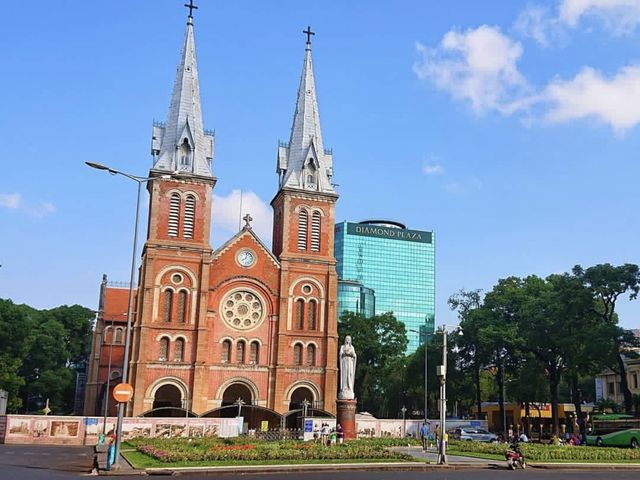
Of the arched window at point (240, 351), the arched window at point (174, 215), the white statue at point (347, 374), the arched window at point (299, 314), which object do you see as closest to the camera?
the white statue at point (347, 374)

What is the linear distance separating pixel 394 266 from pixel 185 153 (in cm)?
9719

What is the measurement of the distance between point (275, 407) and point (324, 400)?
4165mm

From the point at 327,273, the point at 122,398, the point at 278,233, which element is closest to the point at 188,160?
the point at 278,233

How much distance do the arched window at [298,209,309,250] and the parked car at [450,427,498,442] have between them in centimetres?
1979

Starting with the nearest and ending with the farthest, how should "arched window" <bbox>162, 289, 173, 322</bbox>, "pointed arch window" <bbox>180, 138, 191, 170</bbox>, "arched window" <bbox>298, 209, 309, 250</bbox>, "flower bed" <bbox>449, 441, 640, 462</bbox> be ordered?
"flower bed" <bbox>449, 441, 640, 462</bbox> < "arched window" <bbox>162, 289, 173, 322</bbox> < "pointed arch window" <bbox>180, 138, 191, 170</bbox> < "arched window" <bbox>298, 209, 309, 250</bbox>

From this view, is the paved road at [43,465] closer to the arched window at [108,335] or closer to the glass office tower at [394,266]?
the arched window at [108,335]

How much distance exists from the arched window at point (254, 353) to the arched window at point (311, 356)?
4189mm

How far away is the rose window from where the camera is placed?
5884 cm

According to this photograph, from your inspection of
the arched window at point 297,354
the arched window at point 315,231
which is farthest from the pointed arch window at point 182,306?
the arched window at point 315,231

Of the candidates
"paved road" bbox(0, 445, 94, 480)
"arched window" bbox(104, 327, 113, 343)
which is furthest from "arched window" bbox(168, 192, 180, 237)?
"paved road" bbox(0, 445, 94, 480)

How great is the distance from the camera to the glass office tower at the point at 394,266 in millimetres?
149125

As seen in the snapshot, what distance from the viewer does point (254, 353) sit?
58.7 m

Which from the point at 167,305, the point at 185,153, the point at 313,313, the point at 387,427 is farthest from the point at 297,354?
the point at 185,153

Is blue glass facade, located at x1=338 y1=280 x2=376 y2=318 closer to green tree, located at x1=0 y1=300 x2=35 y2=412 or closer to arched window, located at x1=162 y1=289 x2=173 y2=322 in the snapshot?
green tree, located at x1=0 y1=300 x2=35 y2=412
